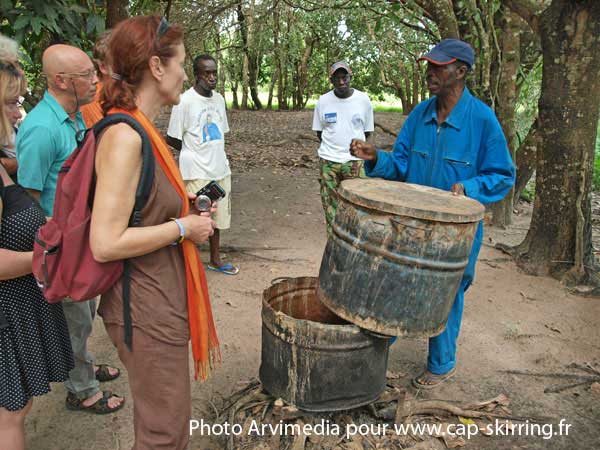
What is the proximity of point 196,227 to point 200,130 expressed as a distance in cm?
313

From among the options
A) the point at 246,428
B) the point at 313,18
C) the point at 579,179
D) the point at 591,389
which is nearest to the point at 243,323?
the point at 246,428

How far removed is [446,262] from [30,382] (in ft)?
6.29

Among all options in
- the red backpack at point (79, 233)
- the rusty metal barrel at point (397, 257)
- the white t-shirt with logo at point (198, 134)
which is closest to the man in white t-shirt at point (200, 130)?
the white t-shirt with logo at point (198, 134)

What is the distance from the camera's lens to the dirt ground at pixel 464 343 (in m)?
3.03

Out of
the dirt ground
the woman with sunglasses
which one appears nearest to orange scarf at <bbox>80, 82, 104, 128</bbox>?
the woman with sunglasses

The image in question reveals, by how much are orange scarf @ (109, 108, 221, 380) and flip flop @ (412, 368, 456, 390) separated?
5.90 ft

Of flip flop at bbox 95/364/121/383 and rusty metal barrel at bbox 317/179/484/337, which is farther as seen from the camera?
flip flop at bbox 95/364/121/383

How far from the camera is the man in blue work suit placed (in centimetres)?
304

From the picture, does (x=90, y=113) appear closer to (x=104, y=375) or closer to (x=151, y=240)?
(x=104, y=375)

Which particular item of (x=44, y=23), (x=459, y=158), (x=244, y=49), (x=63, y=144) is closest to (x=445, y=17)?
(x=459, y=158)

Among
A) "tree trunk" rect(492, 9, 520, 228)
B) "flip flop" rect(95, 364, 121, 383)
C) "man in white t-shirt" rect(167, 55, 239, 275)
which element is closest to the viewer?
"flip flop" rect(95, 364, 121, 383)

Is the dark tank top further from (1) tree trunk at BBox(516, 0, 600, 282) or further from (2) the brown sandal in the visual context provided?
(1) tree trunk at BBox(516, 0, 600, 282)

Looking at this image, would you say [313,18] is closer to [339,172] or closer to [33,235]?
[339,172]

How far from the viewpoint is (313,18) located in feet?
59.3
